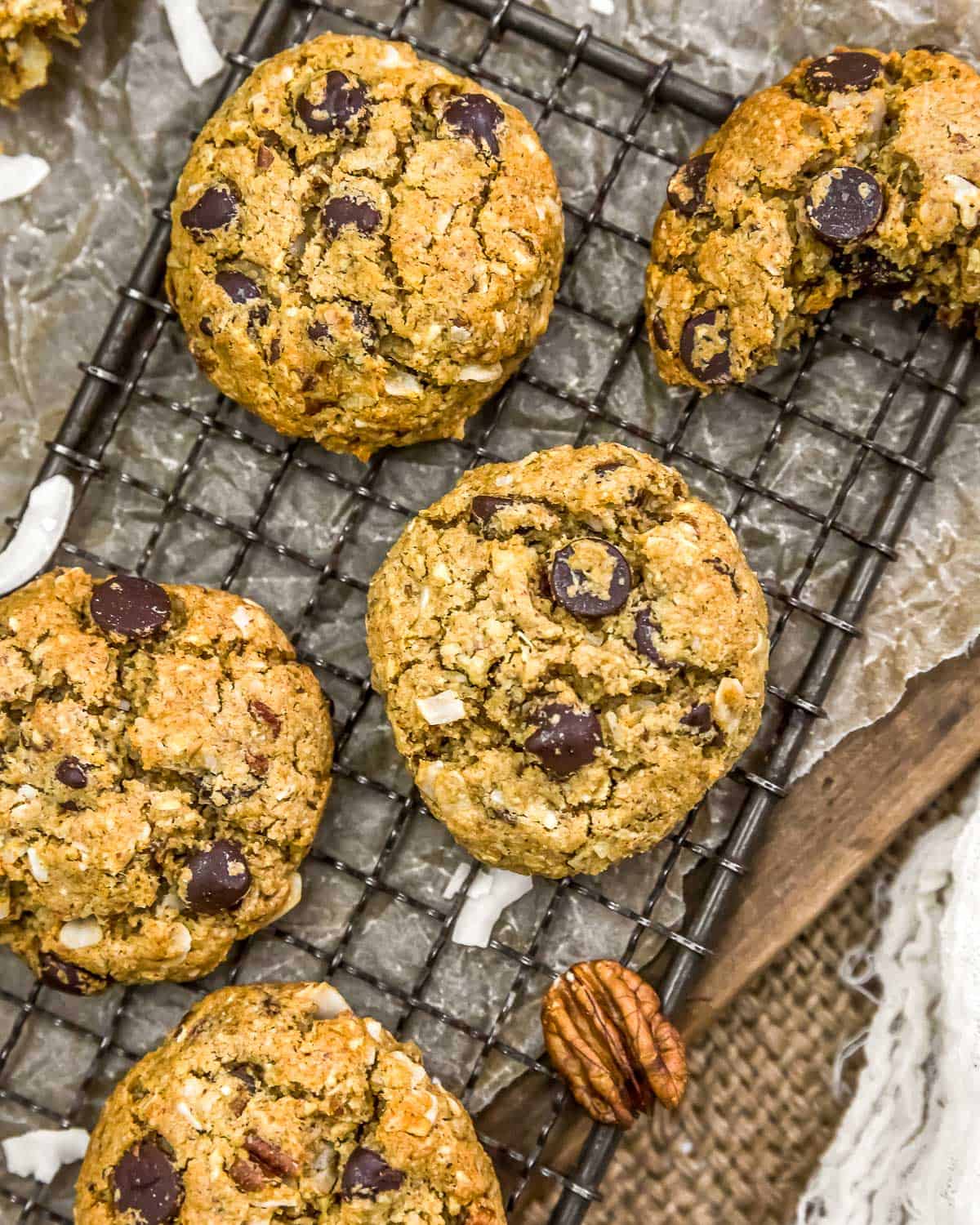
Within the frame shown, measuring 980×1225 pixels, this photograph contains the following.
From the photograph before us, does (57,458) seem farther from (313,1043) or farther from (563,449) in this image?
(313,1043)

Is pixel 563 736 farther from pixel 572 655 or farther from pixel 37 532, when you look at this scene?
pixel 37 532

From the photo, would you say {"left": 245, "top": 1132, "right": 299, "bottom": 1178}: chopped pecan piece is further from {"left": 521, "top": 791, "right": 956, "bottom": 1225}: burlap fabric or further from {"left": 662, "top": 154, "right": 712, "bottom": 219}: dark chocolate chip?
{"left": 662, "top": 154, "right": 712, "bottom": 219}: dark chocolate chip

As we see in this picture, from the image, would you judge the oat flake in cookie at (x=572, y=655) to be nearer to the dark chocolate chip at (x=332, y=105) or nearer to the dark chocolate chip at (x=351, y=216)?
the dark chocolate chip at (x=351, y=216)

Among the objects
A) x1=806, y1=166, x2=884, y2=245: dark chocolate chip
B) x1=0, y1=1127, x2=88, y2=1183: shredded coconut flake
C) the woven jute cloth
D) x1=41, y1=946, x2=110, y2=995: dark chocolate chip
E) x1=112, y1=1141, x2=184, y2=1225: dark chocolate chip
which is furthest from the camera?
the woven jute cloth

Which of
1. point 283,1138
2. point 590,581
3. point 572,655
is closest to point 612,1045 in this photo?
point 283,1138

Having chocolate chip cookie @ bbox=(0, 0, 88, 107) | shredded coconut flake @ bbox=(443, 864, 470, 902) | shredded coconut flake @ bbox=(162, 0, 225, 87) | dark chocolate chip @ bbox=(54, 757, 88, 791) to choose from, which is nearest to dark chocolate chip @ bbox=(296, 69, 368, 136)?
→ shredded coconut flake @ bbox=(162, 0, 225, 87)

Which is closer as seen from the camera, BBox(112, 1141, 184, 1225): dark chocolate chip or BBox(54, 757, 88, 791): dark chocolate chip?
BBox(112, 1141, 184, 1225): dark chocolate chip
